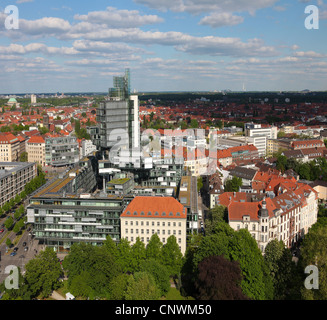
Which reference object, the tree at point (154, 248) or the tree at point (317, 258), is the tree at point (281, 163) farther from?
the tree at point (154, 248)

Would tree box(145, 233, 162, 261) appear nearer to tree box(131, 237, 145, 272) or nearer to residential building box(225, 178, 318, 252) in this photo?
tree box(131, 237, 145, 272)

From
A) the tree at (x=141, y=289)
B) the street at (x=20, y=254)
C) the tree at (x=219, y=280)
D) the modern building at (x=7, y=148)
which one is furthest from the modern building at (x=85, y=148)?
A: the tree at (x=219, y=280)

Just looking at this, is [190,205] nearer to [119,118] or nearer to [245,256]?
[245,256]

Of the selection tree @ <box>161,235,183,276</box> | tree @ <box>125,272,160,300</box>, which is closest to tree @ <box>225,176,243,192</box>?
tree @ <box>161,235,183,276</box>

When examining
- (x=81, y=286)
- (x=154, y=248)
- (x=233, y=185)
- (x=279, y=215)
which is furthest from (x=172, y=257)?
(x=233, y=185)
